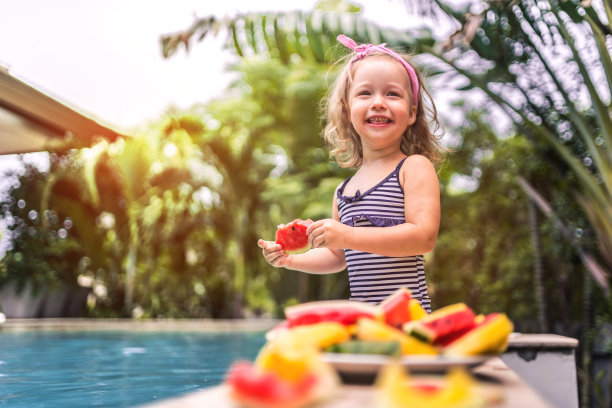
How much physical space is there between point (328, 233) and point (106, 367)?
3550mm

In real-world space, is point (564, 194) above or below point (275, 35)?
below

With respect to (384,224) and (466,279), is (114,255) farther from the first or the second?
(384,224)

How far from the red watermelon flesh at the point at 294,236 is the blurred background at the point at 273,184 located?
9.60 ft

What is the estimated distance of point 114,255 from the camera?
470 inches

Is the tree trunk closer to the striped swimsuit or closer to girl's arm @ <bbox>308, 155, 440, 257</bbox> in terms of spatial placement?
the striped swimsuit

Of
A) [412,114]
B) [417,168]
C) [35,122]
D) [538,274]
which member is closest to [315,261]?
[417,168]

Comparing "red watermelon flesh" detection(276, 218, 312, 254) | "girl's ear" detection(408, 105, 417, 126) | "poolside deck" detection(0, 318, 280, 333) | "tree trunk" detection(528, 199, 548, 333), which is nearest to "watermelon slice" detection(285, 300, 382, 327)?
"red watermelon flesh" detection(276, 218, 312, 254)

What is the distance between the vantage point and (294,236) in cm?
160

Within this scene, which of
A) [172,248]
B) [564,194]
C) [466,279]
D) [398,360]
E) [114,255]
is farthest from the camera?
[172,248]

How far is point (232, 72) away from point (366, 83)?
13.9 meters

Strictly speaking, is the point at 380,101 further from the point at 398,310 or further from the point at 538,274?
the point at 538,274

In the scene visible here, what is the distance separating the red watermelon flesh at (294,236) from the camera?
5.22 ft

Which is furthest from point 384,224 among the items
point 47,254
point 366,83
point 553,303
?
point 47,254

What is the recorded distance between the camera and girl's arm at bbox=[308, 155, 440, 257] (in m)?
1.35
